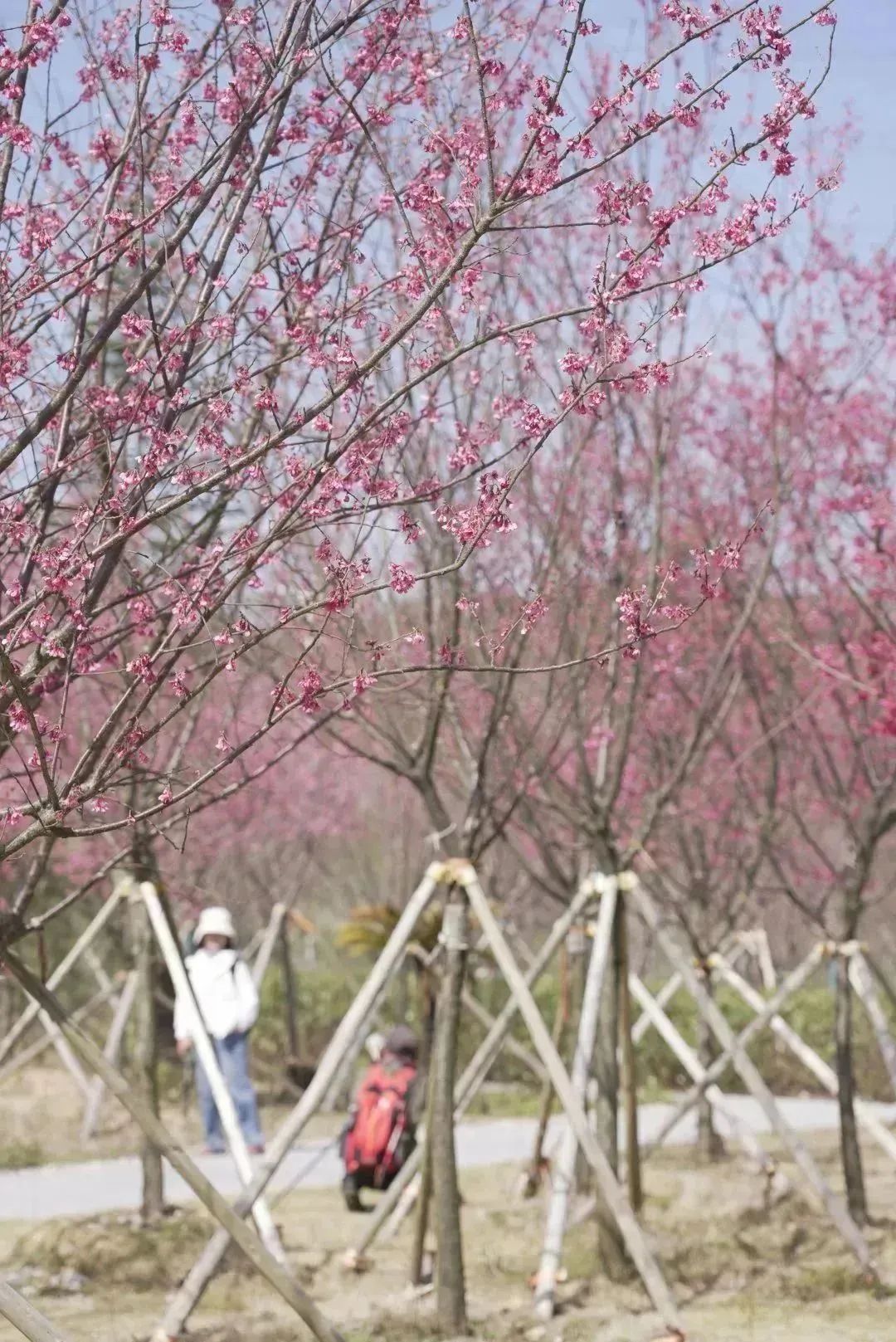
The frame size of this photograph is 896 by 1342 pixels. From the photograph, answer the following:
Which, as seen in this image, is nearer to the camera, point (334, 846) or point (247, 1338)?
point (247, 1338)

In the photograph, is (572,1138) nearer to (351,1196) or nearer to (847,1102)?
(847,1102)

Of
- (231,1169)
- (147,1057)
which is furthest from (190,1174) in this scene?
(231,1169)

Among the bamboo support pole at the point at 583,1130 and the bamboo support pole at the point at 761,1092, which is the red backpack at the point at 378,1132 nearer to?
the bamboo support pole at the point at 761,1092

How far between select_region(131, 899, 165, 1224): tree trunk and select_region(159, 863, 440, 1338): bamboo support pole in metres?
1.21

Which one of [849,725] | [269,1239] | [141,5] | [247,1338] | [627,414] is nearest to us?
[141,5]

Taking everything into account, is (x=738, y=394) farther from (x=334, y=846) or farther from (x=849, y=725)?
(x=334, y=846)

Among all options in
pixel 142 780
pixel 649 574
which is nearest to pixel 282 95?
pixel 142 780

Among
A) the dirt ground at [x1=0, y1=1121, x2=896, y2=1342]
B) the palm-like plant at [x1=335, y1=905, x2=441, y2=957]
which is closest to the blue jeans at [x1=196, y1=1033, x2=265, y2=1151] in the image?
the dirt ground at [x1=0, y1=1121, x2=896, y2=1342]

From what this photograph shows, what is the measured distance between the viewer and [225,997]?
10883 millimetres

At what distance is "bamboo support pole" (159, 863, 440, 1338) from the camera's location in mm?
6141

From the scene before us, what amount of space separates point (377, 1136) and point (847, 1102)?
2.64 m

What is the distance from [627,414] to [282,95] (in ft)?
15.7

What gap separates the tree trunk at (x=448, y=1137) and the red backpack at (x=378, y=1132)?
9.22ft

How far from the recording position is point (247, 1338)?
6.54 metres
